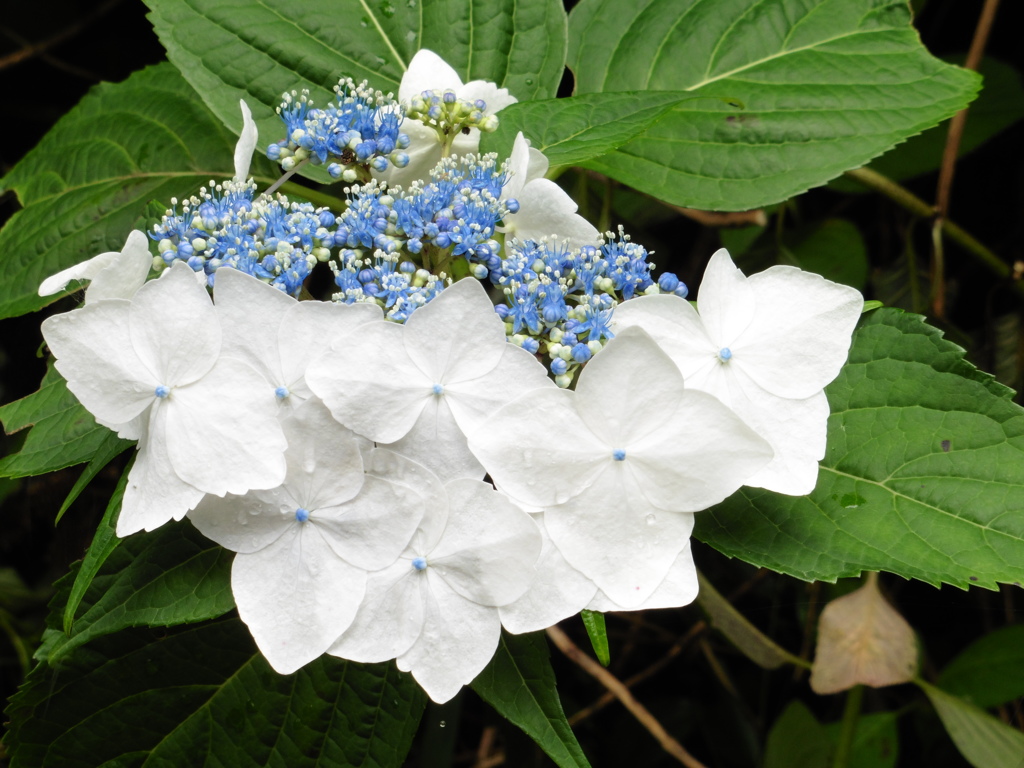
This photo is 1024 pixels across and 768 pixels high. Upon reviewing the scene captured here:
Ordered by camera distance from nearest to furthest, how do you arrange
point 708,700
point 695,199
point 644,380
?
point 644,380 < point 695,199 < point 708,700

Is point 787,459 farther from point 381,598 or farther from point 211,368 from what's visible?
point 211,368

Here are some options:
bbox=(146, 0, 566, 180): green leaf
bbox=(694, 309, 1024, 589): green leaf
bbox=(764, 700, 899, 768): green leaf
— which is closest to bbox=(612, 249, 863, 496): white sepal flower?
bbox=(694, 309, 1024, 589): green leaf

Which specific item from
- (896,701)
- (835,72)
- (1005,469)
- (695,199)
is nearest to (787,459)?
(1005,469)

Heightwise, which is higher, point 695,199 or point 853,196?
point 695,199

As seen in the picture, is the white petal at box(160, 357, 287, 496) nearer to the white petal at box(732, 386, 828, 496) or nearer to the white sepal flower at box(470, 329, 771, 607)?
the white sepal flower at box(470, 329, 771, 607)

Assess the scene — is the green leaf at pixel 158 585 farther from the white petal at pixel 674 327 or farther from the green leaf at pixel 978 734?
the green leaf at pixel 978 734

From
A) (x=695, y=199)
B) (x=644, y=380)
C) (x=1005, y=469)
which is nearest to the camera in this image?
(x=644, y=380)
